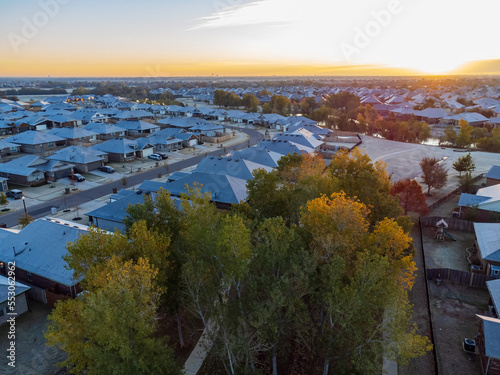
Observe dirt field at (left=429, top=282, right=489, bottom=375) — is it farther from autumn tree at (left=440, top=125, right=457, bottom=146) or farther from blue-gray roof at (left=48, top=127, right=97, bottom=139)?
blue-gray roof at (left=48, top=127, right=97, bottom=139)

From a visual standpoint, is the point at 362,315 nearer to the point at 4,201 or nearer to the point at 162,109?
the point at 4,201

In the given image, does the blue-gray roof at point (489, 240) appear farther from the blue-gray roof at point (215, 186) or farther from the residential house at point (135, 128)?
the residential house at point (135, 128)

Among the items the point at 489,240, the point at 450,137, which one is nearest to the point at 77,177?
the point at 489,240

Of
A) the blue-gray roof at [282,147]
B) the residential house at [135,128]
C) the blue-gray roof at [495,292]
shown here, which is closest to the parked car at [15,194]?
the blue-gray roof at [282,147]

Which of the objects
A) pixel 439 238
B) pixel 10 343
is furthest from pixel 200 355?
pixel 439 238

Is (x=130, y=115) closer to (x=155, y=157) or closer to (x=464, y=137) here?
(x=155, y=157)

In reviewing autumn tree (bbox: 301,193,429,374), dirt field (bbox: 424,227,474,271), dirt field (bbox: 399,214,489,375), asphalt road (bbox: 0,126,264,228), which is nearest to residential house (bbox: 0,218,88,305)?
asphalt road (bbox: 0,126,264,228)
